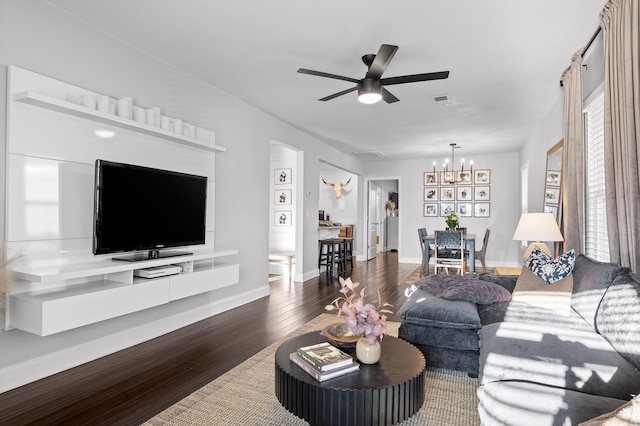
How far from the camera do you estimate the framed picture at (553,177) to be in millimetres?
4344

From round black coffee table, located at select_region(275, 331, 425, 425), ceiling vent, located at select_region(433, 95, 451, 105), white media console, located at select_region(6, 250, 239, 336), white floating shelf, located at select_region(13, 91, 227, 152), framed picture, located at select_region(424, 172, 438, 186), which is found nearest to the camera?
round black coffee table, located at select_region(275, 331, 425, 425)

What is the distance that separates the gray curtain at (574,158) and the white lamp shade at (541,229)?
95 mm

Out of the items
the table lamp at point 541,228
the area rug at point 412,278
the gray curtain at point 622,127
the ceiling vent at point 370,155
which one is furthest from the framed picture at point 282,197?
the gray curtain at point 622,127

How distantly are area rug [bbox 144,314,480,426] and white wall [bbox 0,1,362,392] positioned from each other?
1.18 m

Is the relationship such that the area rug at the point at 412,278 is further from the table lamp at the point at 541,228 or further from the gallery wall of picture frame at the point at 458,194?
the table lamp at the point at 541,228

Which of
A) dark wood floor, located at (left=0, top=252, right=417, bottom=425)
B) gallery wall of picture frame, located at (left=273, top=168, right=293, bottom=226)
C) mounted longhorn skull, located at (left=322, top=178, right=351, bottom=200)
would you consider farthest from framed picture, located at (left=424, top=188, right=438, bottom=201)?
dark wood floor, located at (left=0, top=252, right=417, bottom=425)

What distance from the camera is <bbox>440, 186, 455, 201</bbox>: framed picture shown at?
30.2 feet

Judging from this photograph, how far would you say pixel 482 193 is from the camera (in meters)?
8.92

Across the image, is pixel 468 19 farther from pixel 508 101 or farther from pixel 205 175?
pixel 205 175

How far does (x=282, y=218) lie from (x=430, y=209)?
4017 millimetres

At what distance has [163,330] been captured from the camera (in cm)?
365

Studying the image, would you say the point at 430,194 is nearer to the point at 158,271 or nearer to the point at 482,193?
the point at 482,193

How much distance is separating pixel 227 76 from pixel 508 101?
3525 mm

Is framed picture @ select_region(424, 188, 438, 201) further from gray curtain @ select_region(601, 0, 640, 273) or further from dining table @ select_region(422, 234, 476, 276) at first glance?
gray curtain @ select_region(601, 0, 640, 273)
